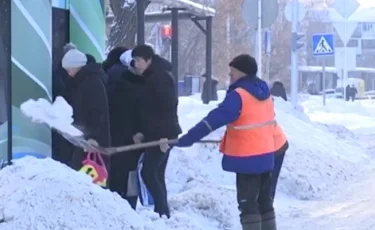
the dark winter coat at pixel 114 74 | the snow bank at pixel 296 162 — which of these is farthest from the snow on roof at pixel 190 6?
the dark winter coat at pixel 114 74

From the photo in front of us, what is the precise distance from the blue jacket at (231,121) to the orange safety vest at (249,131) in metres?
0.04

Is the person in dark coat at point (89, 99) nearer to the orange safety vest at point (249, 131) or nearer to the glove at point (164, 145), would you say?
the glove at point (164, 145)

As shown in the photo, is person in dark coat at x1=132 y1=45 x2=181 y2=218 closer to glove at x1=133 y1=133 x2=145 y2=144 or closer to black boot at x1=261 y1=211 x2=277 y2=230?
glove at x1=133 y1=133 x2=145 y2=144

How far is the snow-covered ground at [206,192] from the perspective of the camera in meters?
7.09

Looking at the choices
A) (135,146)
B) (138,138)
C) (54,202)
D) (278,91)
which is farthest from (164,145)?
(278,91)

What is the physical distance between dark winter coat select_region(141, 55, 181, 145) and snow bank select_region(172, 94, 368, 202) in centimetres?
284

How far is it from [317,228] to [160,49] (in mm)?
24204

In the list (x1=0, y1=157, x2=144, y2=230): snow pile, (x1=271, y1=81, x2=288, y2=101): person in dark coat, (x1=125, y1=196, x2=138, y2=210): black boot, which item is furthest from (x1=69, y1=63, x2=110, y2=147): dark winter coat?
(x1=271, y1=81, x2=288, y2=101): person in dark coat

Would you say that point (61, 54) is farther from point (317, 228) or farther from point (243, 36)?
point (243, 36)

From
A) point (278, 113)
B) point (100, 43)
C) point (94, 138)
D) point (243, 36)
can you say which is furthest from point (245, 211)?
point (243, 36)

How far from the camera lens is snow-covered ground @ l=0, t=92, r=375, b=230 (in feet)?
23.3

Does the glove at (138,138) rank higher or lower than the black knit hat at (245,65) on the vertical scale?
lower

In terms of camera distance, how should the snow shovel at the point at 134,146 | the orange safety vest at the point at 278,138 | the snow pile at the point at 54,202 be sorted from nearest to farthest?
the snow pile at the point at 54,202 < the orange safety vest at the point at 278,138 < the snow shovel at the point at 134,146

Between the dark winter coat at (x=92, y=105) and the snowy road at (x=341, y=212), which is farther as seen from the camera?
the snowy road at (x=341, y=212)
